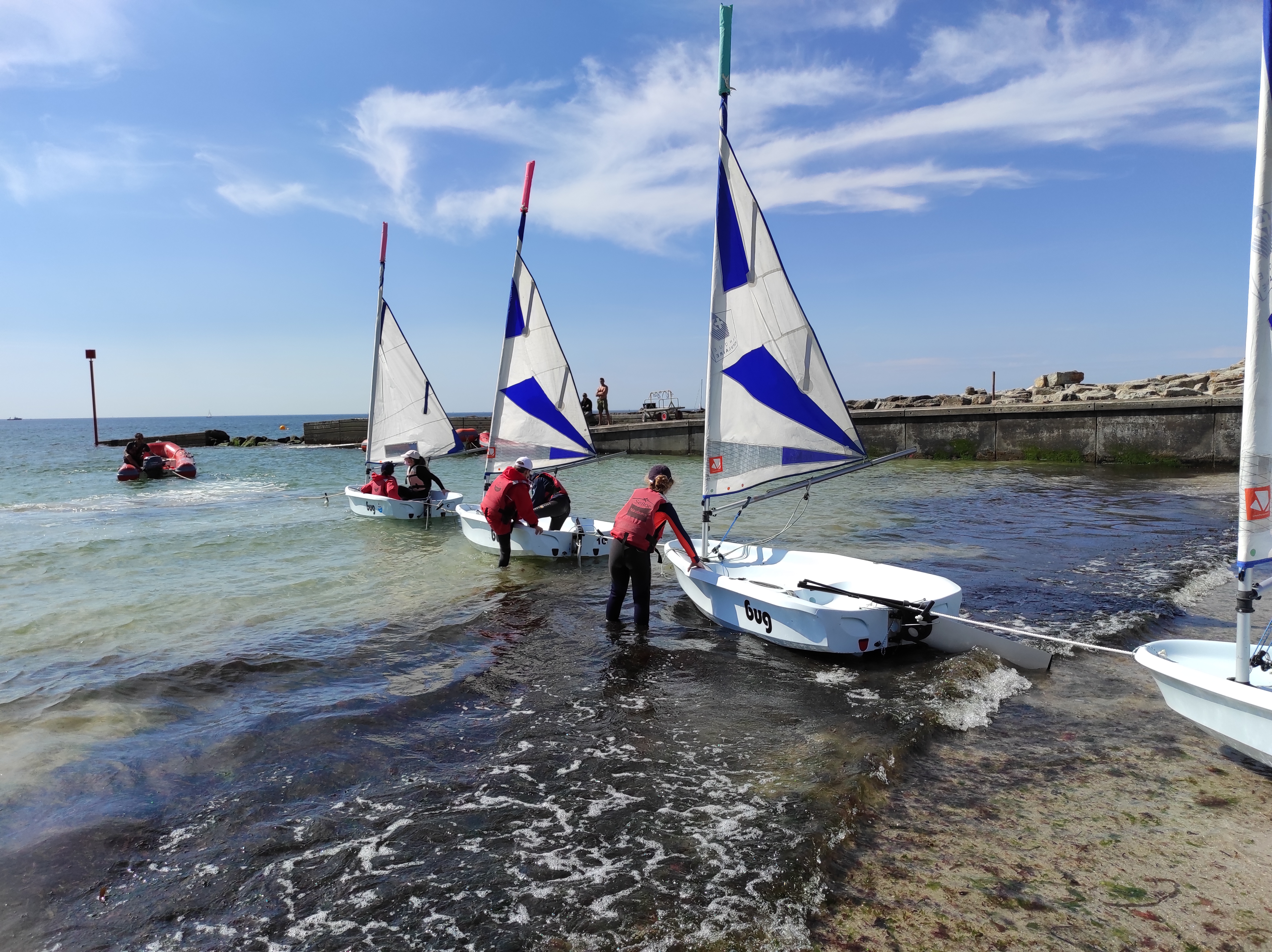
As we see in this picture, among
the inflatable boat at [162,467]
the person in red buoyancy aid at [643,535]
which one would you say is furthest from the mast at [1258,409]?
the inflatable boat at [162,467]

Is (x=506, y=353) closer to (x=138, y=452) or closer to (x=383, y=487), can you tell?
(x=383, y=487)

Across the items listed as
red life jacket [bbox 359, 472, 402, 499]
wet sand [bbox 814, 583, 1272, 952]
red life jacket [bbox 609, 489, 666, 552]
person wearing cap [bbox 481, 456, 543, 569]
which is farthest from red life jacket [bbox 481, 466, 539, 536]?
wet sand [bbox 814, 583, 1272, 952]

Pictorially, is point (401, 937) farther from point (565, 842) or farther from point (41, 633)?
point (41, 633)

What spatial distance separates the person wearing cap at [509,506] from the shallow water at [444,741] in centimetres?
75

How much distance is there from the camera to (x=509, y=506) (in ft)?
40.7

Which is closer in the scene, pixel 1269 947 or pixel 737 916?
pixel 1269 947

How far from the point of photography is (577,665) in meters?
8.03

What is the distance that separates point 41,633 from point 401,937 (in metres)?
8.56

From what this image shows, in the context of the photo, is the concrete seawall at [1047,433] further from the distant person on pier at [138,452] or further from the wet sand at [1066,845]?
the distant person on pier at [138,452]

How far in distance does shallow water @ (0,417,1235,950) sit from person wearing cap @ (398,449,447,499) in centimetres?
269

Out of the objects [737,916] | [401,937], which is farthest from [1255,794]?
[401,937]

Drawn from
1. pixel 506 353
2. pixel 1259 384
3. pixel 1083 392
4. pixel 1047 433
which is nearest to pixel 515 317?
pixel 506 353

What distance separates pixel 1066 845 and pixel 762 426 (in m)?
5.42

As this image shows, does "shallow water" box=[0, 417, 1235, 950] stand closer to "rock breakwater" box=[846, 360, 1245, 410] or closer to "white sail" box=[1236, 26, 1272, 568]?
"white sail" box=[1236, 26, 1272, 568]
